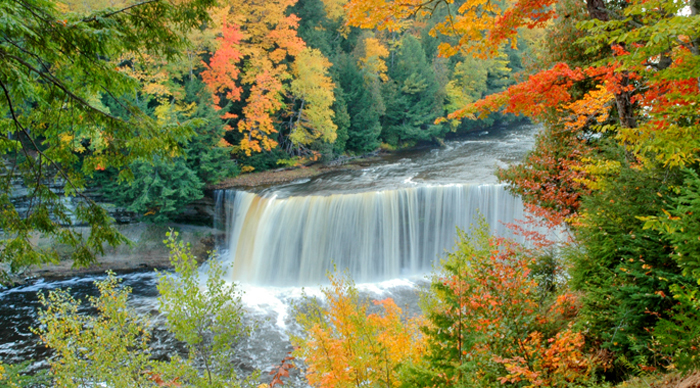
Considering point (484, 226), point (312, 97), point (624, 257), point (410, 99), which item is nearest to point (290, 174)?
point (312, 97)

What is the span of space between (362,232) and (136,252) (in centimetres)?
911

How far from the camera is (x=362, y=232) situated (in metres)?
14.5

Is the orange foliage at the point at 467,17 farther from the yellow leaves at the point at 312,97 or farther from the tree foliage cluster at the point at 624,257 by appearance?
the yellow leaves at the point at 312,97

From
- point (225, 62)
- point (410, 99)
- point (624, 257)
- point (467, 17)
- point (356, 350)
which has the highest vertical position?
point (225, 62)

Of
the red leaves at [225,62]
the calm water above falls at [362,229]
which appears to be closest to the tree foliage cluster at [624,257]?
the calm water above falls at [362,229]

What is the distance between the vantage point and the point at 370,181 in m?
17.2

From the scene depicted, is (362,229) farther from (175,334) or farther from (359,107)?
(359,107)

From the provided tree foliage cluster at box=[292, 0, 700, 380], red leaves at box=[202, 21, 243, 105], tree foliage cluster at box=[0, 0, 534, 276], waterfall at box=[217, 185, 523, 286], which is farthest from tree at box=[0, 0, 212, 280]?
red leaves at box=[202, 21, 243, 105]

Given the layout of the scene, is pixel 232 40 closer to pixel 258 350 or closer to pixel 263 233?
pixel 263 233

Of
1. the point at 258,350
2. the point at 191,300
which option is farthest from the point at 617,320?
the point at 258,350

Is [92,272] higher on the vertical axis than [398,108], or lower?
lower

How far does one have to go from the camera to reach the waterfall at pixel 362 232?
47.4 ft

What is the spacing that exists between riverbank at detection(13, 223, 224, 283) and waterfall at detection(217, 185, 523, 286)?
2.91 metres

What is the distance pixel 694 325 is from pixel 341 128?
20.6 meters
